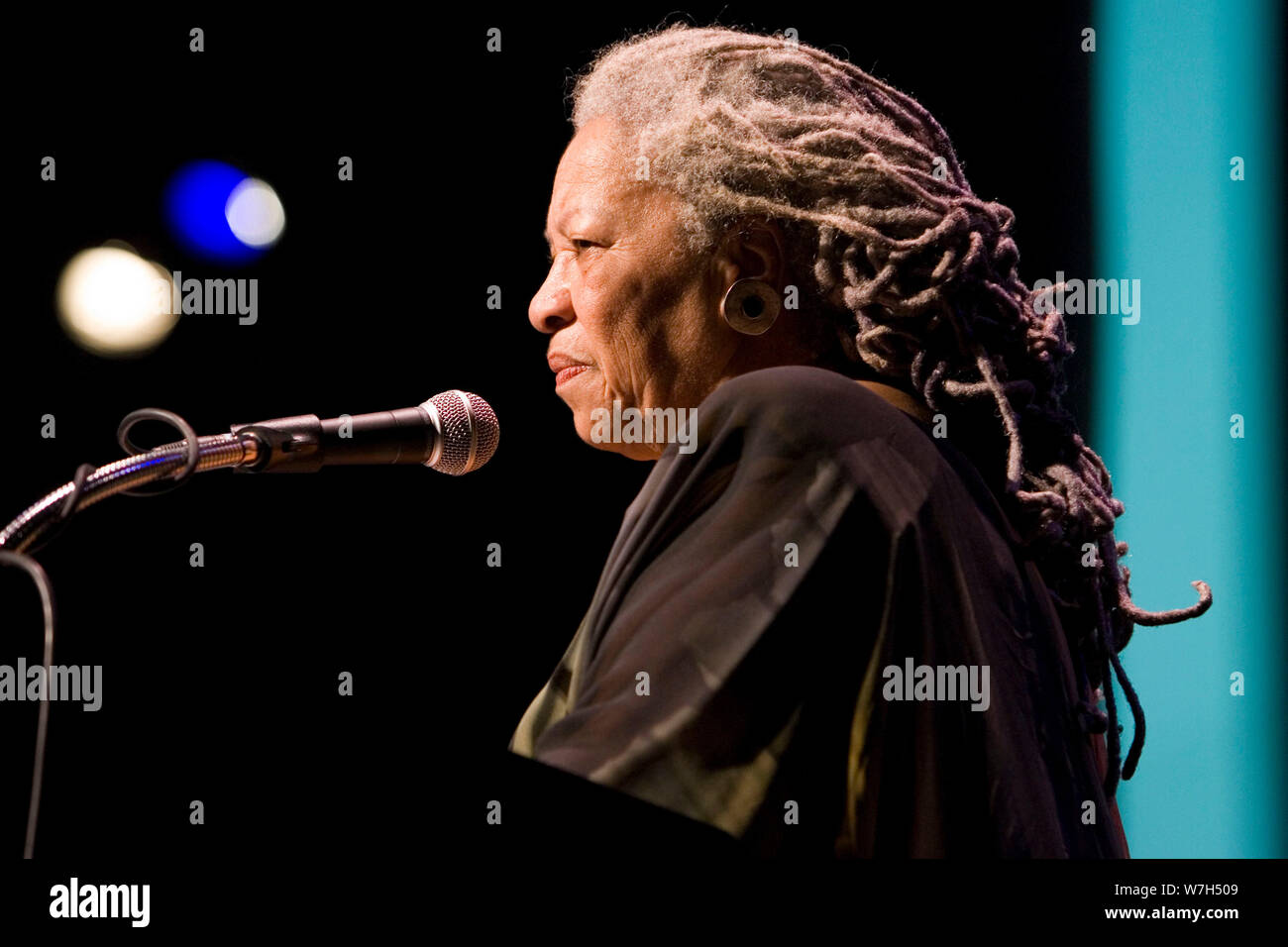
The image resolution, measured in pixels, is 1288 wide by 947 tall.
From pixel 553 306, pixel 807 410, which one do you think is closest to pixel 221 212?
pixel 553 306

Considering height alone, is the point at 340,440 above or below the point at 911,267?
below

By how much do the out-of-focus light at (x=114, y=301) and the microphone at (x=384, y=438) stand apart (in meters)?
0.83

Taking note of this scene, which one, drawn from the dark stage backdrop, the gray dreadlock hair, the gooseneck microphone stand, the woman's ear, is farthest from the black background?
the woman's ear

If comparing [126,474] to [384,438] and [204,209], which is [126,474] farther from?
[204,209]

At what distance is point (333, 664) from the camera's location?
2246mm

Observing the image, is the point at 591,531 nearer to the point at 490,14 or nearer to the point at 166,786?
the point at 490,14

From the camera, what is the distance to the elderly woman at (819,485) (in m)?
1.20

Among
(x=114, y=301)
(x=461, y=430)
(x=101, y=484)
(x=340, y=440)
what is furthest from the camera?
(x=114, y=301)

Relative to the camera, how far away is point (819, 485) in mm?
1303

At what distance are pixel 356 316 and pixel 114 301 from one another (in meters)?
0.45

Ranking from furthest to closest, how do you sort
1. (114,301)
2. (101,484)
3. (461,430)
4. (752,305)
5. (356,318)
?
(356,318)
(114,301)
(752,305)
(461,430)
(101,484)

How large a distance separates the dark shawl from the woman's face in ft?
1.24

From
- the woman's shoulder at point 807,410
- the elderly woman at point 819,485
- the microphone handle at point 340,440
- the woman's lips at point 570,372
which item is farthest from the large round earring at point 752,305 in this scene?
the microphone handle at point 340,440

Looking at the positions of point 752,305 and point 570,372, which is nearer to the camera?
point 752,305
